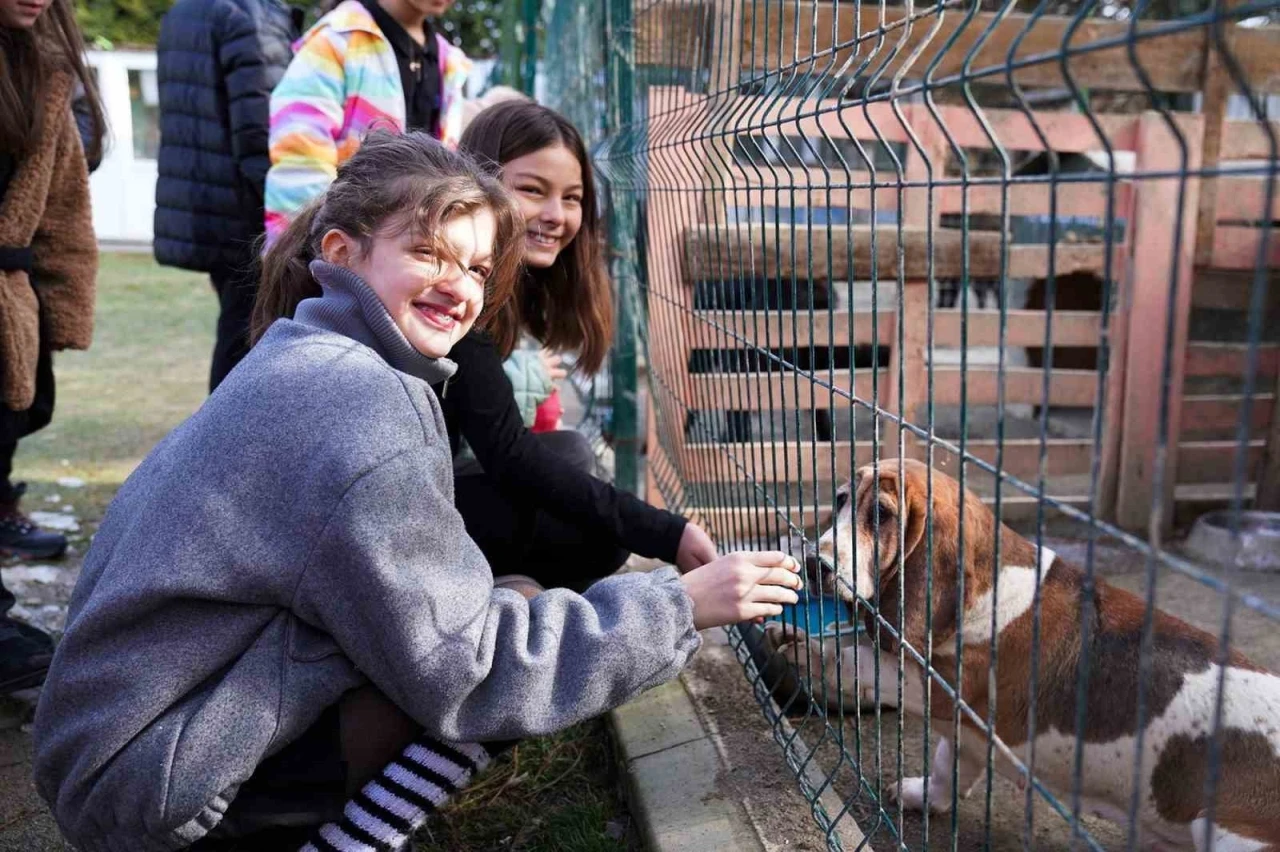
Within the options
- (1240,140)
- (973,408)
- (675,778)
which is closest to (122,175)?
(973,408)

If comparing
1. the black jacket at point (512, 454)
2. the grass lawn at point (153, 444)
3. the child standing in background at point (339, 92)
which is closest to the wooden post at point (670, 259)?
the child standing in background at point (339, 92)

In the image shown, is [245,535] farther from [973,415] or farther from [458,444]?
[973,415]

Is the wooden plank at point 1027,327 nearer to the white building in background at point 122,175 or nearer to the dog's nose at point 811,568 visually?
the dog's nose at point 811,568

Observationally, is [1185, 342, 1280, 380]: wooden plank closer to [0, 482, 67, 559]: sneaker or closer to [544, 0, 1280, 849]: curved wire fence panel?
[544, 0, 1280, 849]: curved wire fence panel

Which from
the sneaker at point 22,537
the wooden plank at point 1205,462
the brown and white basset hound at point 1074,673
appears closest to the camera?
the brown and white basset hound at point 1074,673

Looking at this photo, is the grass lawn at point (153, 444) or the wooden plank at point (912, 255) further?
the wooden plank at point (912, 255)

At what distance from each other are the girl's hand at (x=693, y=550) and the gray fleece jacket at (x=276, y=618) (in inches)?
21.5

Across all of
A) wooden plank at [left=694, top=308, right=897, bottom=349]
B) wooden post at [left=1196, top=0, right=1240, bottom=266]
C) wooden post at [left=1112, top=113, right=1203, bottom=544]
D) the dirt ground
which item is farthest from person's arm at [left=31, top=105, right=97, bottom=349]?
wooden post at [left=1196, top=0, right=1240, bottom=266]

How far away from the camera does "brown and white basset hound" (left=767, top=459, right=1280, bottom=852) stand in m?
2.13

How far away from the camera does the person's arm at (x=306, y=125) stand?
3.31m

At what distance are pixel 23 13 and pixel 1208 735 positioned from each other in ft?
10.1

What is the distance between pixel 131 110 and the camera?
19.4 metres

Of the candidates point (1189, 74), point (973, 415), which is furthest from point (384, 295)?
point (973, 415)

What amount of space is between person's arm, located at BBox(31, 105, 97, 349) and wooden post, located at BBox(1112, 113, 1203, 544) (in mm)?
3636
